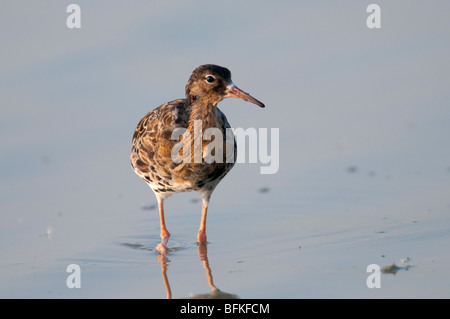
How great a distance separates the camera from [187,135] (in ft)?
31.2

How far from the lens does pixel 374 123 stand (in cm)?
1286

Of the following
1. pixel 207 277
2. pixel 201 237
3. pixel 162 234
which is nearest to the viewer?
pixel 207 277

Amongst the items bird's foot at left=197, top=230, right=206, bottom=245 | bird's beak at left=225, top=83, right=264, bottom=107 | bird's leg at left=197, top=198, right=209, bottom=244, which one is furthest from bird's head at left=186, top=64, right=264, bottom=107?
bird's foot at left=197, top=230, right=206, bottom=245

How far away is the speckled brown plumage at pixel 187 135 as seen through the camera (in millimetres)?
9492

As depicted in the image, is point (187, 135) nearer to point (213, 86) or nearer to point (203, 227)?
point (213, 86)

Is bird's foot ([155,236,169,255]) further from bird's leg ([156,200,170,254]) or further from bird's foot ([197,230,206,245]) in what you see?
bird's foot ([197,230,206,245])

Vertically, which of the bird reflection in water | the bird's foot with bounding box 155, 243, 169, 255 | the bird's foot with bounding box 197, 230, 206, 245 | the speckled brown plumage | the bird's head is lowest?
the bird reflection in water

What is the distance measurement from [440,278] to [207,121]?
302 centimetres

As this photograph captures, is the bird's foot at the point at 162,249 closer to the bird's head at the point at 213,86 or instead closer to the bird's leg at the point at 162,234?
the bird's leg at the point at 162,234

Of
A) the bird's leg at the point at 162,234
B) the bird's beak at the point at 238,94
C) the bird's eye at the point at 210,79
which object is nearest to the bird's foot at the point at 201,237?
the bird's leg at the point at 162,234

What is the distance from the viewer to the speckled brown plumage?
9.49 m

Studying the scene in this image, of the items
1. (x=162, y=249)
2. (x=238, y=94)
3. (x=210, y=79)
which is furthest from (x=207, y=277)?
(x=210, y=79)
